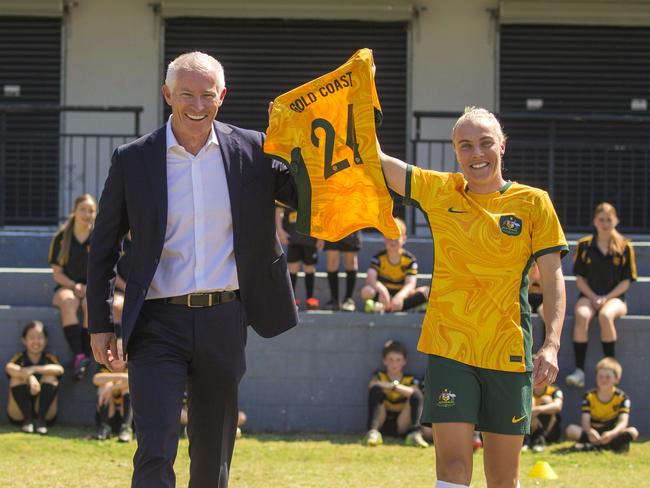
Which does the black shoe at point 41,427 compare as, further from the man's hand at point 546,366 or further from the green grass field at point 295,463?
the man's hand at point 546,366

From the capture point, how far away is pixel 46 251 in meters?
12.4

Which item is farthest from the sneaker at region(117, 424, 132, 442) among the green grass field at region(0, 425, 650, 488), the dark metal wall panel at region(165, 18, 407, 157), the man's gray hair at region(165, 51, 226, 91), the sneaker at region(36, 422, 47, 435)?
the dark metal wall panel at region(165, 18, 407, 157)

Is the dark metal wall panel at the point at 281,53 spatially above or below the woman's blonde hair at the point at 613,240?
above

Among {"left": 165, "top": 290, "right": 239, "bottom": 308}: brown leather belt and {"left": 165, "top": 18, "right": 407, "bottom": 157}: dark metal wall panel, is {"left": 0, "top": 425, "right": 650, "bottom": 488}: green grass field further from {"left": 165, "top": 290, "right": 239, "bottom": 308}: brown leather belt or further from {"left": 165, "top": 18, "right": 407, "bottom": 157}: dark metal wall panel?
{"left": 165, "top": 18, "right": 407, "bottom": 157}: dark metal wall panel

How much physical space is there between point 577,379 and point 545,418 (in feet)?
2.02

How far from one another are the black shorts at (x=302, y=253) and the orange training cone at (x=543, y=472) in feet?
11.4

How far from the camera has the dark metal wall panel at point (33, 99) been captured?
45.1 ft

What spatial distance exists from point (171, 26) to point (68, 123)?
69.2 inches

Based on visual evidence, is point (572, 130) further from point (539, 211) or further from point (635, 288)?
point (539, 211)

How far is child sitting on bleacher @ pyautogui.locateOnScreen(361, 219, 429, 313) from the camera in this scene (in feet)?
34.4

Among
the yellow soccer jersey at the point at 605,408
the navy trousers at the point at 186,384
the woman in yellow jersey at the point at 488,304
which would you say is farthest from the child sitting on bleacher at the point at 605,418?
the navy trousers at the point at 186,384

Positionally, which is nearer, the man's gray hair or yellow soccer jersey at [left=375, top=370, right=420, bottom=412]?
the man's gray hair

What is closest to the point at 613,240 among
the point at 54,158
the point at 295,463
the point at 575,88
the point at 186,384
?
the point at 295,463

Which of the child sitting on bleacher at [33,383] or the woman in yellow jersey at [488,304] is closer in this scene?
the woman in yellow jersey at [488,304]
